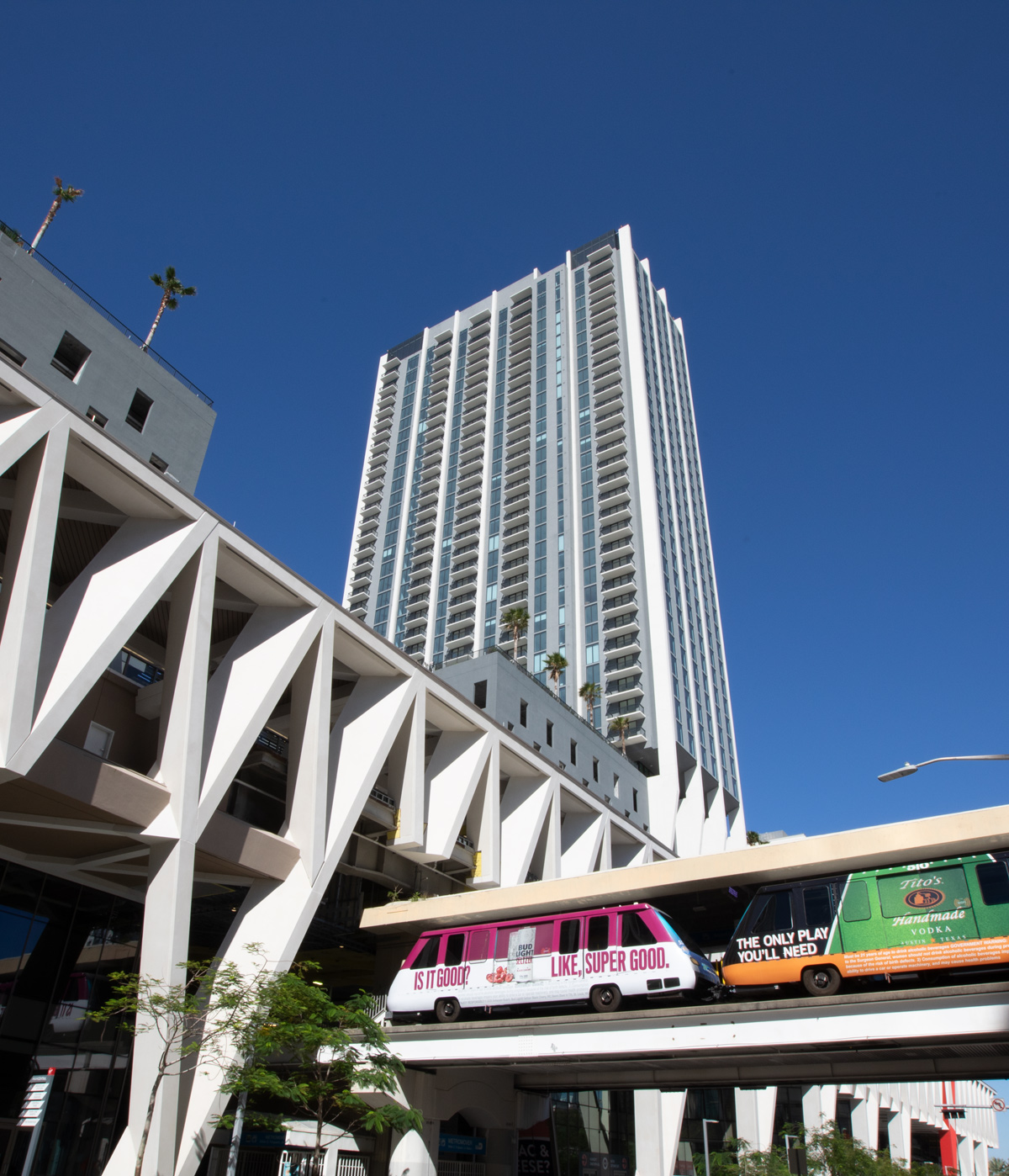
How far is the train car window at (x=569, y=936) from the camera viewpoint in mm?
20719

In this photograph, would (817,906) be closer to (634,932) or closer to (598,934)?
(634,932)

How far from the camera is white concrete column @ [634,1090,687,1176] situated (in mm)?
35031

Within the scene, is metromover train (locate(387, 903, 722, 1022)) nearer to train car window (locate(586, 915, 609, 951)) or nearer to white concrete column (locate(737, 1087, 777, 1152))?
train car window (locate(586, 915, 609, 951))

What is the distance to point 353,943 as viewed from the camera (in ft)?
114

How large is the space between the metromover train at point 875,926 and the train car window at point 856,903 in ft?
0.06

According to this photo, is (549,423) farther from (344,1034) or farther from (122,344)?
(344,1034)

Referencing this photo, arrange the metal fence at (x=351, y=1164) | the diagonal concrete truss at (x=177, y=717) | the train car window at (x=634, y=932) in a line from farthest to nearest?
the metal fence at (x=351, y=1164), the diagonal concrete truss at (x=177, y=717), the train car window at (x=634, y=932)

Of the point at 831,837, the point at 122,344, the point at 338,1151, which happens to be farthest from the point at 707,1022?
the point at 122,344

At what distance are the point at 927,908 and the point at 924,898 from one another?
0.18 m

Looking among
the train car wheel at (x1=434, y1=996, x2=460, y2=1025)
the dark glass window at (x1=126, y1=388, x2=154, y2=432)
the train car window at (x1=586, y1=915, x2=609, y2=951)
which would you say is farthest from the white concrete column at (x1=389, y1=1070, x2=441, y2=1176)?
the dark glass window at (x1=126, y1=388, x2=154, y2=432)

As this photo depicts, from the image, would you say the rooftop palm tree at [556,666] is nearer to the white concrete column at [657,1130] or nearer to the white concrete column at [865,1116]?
the white concrete column at [865,1116]

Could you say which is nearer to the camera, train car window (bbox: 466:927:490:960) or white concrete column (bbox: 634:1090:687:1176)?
train car window (bbox: 466:927:490:960)

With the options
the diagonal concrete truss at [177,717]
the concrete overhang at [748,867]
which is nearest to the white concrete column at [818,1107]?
the diagonal concrete truss at [177,717]

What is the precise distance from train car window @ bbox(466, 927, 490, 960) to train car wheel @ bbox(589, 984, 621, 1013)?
347 centimetres
